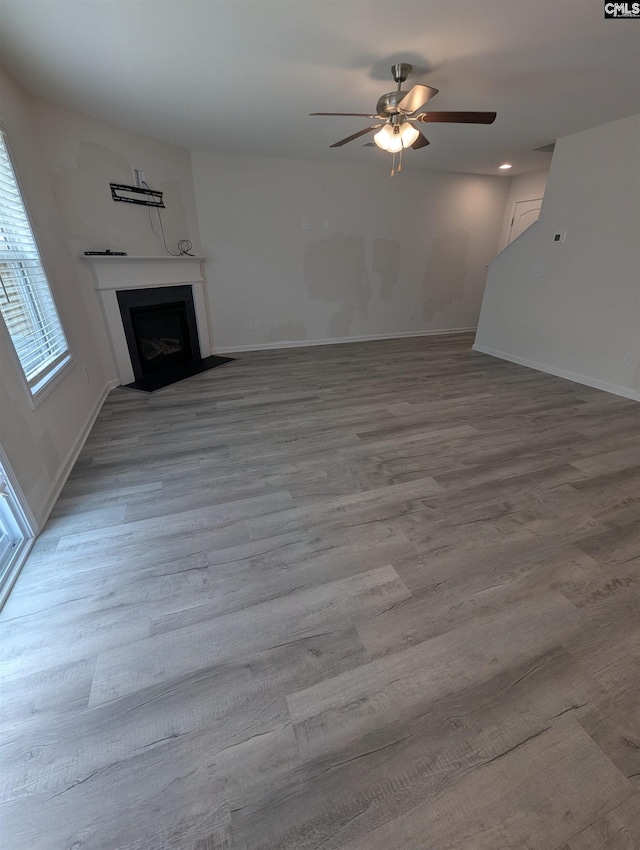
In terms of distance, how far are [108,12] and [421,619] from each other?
334 centimetres

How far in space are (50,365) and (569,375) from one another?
5.08m

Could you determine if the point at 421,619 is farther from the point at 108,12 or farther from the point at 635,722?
the point at 108,12

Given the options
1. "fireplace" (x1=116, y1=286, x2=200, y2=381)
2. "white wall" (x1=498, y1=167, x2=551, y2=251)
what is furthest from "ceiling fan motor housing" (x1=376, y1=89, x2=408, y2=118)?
"white wall" (x1=498, y1=167, x2=551, y2=251)

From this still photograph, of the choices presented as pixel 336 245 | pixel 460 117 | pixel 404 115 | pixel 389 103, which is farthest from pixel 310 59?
pixel 336 245

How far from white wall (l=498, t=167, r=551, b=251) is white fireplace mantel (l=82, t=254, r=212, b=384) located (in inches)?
203

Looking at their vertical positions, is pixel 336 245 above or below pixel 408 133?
below

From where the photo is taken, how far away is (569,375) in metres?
4.11

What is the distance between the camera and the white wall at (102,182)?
3.06 meters

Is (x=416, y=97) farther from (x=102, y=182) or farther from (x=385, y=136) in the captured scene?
(x=102, y=182)

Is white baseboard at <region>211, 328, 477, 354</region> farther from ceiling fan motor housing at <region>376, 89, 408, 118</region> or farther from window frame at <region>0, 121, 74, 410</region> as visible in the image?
ceiling fan motor housing at <region>376, 89, 408, 118</region>

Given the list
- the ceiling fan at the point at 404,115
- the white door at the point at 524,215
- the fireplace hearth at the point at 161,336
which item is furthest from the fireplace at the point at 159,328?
the white door at the point at 524,215

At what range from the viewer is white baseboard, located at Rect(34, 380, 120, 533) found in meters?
1.91

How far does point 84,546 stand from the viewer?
5.81 feet

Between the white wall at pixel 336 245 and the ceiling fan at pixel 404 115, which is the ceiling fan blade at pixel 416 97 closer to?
the ceiling fan at pixel 404 115
